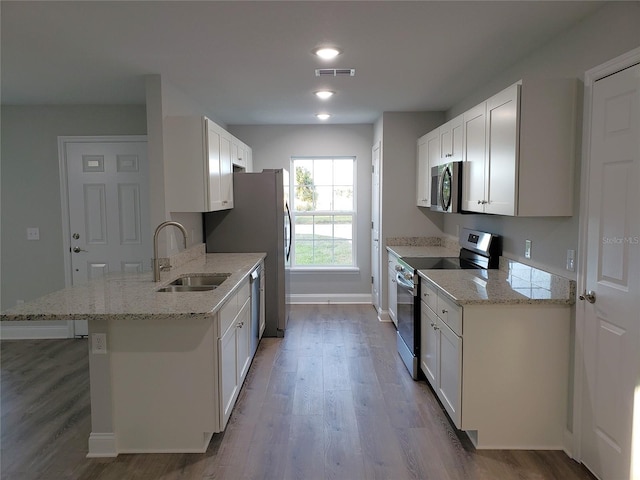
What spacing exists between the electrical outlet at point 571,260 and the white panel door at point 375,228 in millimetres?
2835

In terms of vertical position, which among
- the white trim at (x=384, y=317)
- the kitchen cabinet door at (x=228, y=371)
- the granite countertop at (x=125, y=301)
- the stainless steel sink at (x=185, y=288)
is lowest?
the white trim at (x=384, y=317)

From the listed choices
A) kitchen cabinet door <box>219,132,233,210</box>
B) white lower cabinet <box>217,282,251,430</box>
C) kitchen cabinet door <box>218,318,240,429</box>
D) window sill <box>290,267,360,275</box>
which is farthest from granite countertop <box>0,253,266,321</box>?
window sill <box>290,267,360,275</box>

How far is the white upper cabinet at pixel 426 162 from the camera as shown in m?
4.58

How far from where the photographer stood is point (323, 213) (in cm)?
648

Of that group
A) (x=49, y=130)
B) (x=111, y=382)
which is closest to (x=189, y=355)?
(x=111, y=382)

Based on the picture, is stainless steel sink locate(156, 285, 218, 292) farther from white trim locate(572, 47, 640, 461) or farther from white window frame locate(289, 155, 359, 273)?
white window frame locate(289, 155, 359, 273)

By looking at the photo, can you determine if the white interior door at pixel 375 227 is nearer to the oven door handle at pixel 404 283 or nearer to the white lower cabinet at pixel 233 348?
the oven door handle at pixel 404 283

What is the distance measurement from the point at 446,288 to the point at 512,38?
5.05 ft

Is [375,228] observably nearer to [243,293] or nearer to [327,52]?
[243,293]

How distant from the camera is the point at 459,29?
2.64 m

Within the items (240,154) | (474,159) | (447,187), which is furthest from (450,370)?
(240,154)

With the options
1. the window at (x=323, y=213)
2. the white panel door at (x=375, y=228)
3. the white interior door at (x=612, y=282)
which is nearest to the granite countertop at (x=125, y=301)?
the white interior door at (x=612, y=282)

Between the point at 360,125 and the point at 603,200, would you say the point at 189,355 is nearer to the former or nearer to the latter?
the point at 603,200

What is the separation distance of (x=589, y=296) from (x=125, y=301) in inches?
98.9
